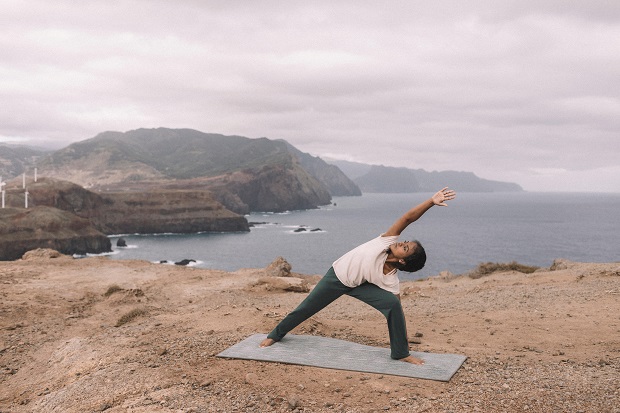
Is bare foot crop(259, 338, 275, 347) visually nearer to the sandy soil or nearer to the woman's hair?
the sandy soil

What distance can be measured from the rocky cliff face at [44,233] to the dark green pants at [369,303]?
8618cm

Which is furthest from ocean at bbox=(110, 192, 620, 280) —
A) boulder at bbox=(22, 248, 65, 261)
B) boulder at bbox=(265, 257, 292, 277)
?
boulder at bbox=(22, 248, 65, 261)

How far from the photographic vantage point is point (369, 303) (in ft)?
28.1

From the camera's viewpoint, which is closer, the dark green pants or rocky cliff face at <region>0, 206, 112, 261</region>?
the dark green pants

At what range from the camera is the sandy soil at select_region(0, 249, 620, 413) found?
684 cm

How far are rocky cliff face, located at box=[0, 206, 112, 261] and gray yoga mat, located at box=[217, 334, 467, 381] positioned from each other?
281ft

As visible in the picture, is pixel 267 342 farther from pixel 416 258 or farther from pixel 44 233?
pixel 44 233

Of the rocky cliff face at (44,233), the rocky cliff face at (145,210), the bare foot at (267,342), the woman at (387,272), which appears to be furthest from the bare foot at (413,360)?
the rocky cliff face at (145,210)

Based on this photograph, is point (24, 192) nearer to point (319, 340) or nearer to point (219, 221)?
point (219, 221)

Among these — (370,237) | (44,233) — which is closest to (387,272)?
(44,233)

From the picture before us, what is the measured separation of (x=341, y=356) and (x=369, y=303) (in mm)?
1042

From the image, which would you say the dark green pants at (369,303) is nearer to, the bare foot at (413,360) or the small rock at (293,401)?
the bare foot at (413,360)

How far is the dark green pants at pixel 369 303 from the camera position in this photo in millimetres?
8195

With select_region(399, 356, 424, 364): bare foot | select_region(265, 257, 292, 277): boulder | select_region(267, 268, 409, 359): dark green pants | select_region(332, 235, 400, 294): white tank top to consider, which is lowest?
select_region(265, 257, 292, 277): boulder
